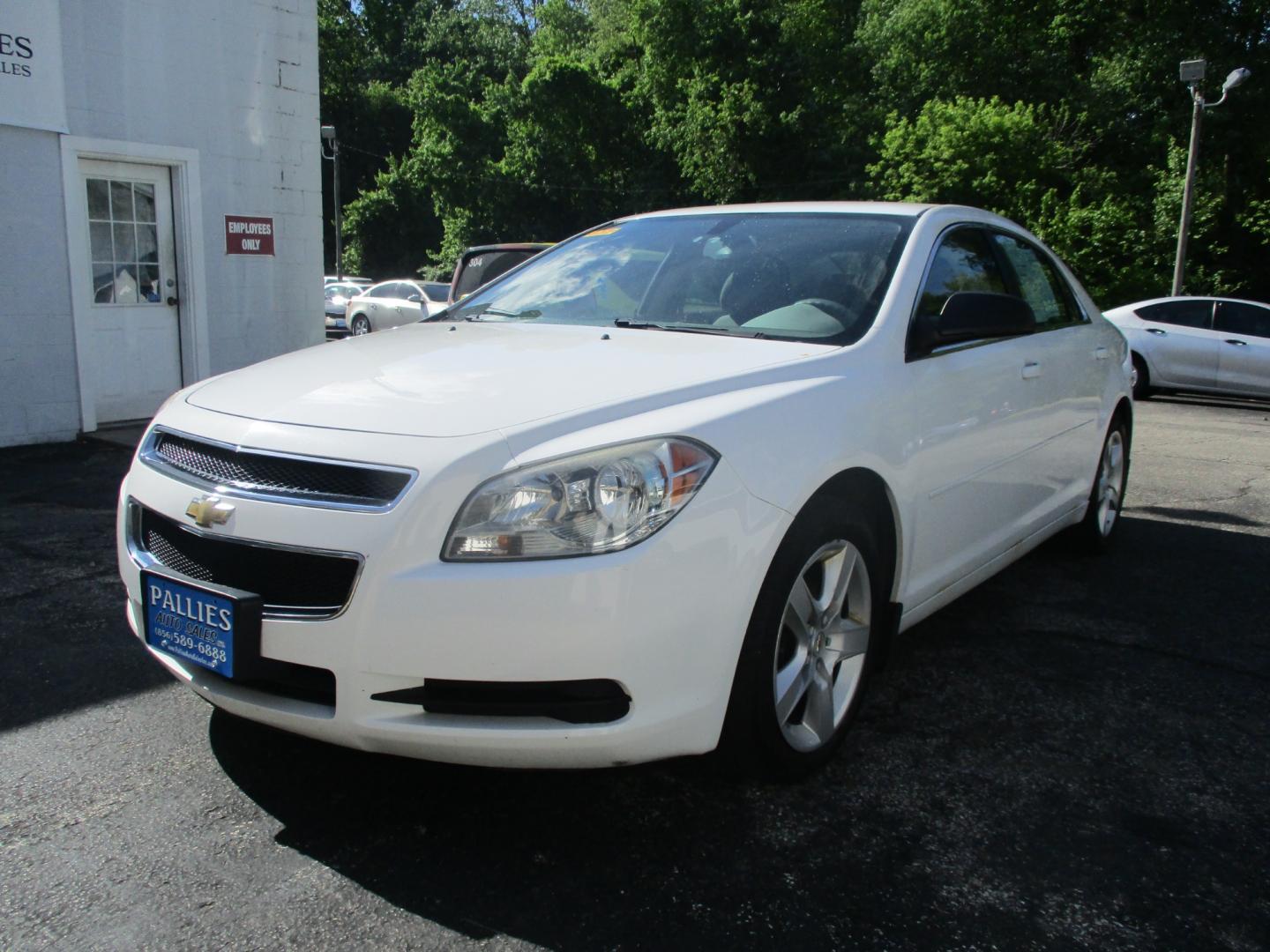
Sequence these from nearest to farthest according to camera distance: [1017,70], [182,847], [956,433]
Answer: [182,847]
[956,433]
[1017,70]

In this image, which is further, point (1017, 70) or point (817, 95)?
point (817, 95)

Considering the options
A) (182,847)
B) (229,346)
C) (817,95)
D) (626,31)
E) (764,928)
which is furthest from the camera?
(626,31)

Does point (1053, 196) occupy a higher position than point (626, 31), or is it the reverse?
point (626, 31)

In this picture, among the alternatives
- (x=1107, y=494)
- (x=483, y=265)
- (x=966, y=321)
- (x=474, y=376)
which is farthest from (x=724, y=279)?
(x=483, y=265)

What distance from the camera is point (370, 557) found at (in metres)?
2.24

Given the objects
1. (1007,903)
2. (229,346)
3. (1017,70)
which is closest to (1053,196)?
(1017,70)

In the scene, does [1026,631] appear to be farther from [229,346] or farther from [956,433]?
[229,346]

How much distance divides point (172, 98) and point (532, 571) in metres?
7.81

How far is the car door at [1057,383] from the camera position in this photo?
13.6 feet

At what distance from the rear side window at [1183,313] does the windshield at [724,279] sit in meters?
11.7

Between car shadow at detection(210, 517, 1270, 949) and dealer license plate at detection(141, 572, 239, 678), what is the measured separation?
0.46 meters

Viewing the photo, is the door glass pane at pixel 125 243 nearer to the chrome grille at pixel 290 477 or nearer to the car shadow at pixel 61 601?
the car shadow at pixel 61 601

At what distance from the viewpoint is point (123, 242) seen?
8.48 m

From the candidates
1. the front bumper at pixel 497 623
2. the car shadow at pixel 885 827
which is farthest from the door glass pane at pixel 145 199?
the front bumper at pixel 497 623
